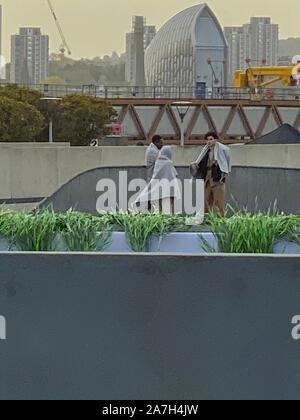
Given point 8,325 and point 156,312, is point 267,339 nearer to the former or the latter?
point 156,312

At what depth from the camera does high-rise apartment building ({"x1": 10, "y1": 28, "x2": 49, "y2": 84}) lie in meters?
142

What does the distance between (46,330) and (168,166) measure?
9676 mm

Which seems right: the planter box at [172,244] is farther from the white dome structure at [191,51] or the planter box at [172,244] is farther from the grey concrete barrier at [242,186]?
the white dome structure at [191,51]

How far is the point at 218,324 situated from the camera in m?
3.55

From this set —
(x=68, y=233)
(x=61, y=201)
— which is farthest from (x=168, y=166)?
(x=68, y=233)

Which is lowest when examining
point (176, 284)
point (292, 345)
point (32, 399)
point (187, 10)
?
point (32, 399)

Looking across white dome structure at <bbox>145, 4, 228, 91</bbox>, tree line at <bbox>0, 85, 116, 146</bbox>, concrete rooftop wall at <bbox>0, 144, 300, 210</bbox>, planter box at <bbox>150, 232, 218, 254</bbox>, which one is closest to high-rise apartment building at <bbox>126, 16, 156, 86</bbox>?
white dome structure at <bbox>145, 4, 228, 91</bbox>

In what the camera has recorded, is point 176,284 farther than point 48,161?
No

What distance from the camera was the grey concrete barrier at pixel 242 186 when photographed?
13859mm

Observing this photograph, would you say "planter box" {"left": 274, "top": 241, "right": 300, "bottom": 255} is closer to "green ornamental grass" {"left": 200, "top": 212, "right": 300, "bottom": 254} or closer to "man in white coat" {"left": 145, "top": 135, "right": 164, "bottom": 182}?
"green ornamental grass" {"left": 200, "top": 212, "right": 300, "bottom": 254}

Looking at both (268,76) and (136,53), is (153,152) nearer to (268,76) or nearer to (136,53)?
(268,76)

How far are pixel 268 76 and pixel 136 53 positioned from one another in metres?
47.6

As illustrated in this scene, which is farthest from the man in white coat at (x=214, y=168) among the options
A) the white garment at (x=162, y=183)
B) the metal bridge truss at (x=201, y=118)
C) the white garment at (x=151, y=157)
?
the metal bridge truss at (x=201, y=118)

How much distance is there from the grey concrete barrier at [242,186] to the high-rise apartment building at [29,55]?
402 ft
